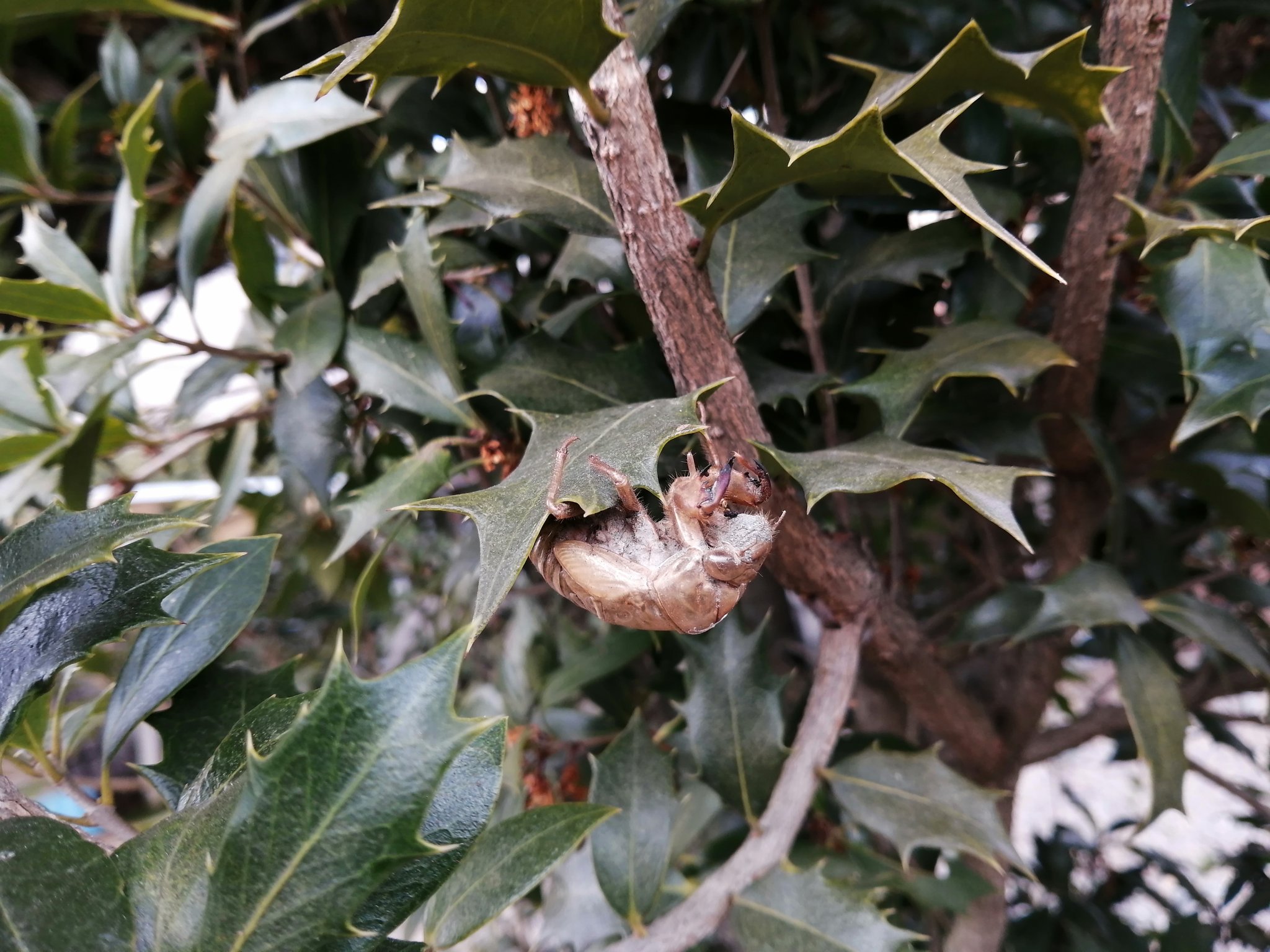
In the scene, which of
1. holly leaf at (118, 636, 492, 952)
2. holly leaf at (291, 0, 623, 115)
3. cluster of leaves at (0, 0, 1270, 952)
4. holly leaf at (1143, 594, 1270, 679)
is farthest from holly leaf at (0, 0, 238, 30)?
holly leaf at (1143, 594, 1270, 679)

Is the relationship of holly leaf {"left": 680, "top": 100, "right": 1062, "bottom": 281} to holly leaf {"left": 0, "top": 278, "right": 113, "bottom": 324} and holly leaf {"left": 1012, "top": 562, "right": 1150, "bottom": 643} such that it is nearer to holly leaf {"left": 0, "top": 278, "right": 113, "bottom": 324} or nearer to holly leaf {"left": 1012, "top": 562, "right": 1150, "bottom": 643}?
holly leaf {"left": 1012, "top": 562, "right": 1150, "bottom": 643}

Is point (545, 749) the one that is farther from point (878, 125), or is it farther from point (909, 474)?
point (878, 125)

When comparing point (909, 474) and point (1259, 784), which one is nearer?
point (909, 474)

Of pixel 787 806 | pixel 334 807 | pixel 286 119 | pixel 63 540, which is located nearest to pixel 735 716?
pixel 787 806

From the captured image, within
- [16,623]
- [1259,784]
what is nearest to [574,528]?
[16,623]

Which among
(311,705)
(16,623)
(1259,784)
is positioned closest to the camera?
(311,705)

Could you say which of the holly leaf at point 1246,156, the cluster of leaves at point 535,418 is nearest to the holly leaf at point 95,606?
the cluster of leaves at point 535,418

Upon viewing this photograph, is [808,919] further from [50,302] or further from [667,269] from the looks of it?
[50,302]
